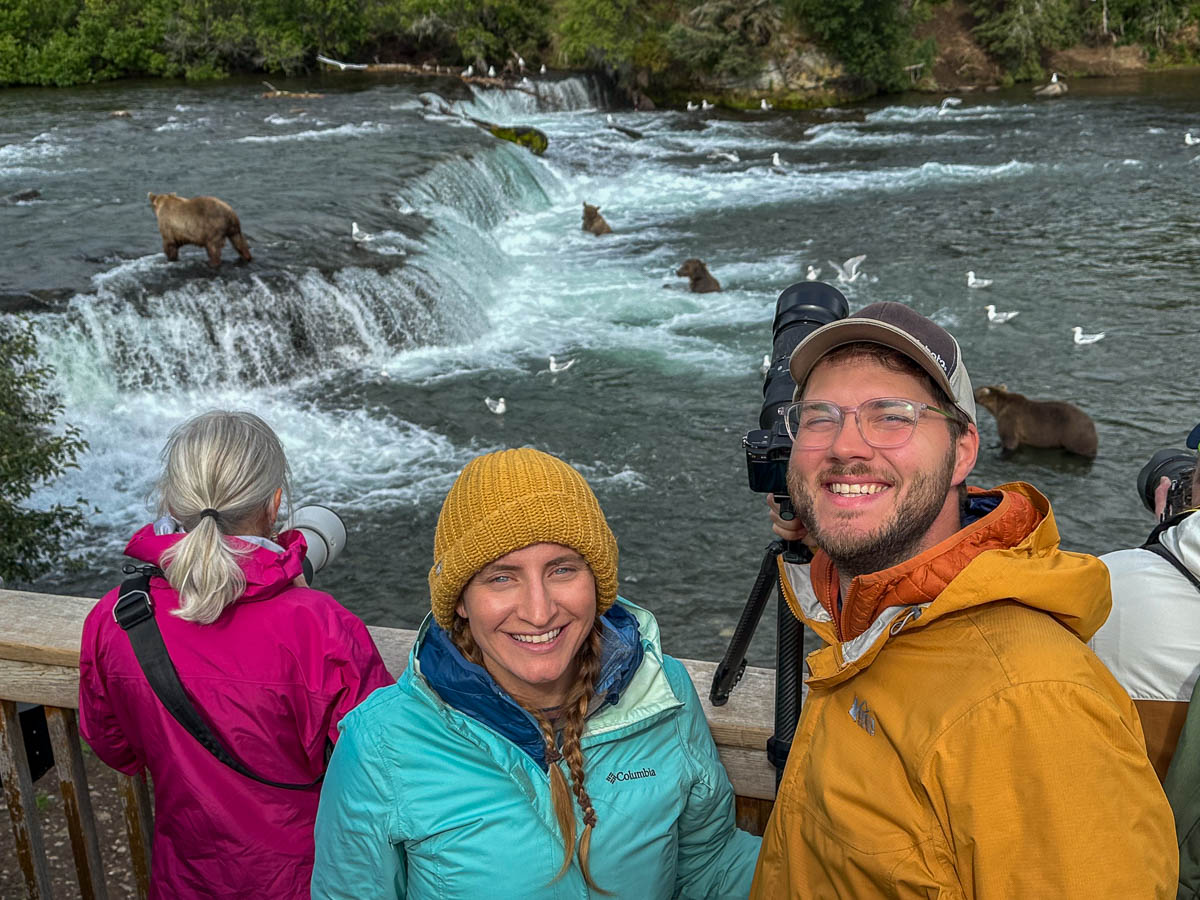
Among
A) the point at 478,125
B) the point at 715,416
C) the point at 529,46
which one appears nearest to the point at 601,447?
the point at 715,416

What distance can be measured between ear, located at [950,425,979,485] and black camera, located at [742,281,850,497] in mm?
298

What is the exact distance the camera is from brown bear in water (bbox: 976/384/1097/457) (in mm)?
9000

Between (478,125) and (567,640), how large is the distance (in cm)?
1985

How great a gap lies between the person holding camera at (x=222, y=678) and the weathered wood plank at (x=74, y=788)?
19 centimetres

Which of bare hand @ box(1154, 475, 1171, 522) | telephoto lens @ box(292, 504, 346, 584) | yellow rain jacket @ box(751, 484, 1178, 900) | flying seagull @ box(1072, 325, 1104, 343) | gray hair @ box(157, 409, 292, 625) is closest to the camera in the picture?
yellow rain jacket @ box(751, 484, 1178, 900)

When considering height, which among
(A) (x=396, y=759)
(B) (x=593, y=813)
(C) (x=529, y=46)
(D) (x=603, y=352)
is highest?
(C) (x=529, y=46)

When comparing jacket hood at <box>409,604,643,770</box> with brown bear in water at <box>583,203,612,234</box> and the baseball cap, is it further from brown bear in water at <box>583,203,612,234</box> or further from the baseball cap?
brown bear in water at <box>583,203,612,234</box>

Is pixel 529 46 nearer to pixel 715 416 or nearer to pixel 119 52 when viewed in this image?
pixel 119 52

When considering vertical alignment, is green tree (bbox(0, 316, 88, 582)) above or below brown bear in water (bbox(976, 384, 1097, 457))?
above

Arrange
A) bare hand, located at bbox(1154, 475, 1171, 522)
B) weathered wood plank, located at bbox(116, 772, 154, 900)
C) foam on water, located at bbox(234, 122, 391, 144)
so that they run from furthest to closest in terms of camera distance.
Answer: foam on water, located at bbox(234, 122, 391, 144)
bare hand, located at bbox(1154, 475, 1171, 522)
weathered wood plank, located at bbox(116, 772, 154, 900)

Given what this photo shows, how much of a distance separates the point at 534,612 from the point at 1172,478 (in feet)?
6.09

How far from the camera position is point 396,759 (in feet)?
6.06

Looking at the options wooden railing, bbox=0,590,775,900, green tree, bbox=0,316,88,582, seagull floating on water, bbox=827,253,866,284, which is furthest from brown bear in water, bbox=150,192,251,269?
wooden railing, bbox=0,590,775,900

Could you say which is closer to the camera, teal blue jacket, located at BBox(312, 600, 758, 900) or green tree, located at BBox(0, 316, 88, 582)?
teal blue jacket, located at BBox(312, 600, 758, 900)
